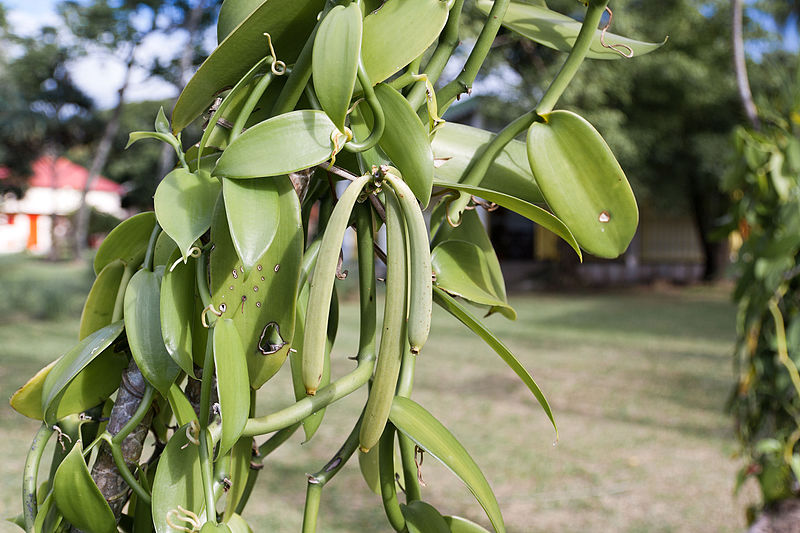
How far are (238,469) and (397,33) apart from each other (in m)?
0.15

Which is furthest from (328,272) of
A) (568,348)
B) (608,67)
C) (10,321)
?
(608,67)

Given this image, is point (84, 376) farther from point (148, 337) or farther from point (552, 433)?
point (552, 433)

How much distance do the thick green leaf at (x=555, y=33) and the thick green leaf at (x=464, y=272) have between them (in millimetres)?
82

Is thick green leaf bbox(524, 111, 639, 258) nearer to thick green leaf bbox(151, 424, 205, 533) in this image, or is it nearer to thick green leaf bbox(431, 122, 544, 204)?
thick green leaf bbox(431, 122, 544, 204)

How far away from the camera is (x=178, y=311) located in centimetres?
21

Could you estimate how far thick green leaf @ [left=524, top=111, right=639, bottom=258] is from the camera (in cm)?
22

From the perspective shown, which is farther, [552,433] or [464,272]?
[552,433]

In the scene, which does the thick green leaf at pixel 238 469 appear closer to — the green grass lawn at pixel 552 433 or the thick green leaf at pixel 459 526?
the thick green leaf at pixel 459 526

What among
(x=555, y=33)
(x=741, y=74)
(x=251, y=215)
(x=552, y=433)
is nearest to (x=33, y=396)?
(x=251, y=215)

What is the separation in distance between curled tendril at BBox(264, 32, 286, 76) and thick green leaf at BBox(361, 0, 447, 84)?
2cm

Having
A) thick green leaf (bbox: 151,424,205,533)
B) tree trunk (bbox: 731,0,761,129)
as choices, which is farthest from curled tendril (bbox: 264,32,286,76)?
tree trunk (bbox: 731,0,761,129)

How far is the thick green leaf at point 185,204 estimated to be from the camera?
195mm

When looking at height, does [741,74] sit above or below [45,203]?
above

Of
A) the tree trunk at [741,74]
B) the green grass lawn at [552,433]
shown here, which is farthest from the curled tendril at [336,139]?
the green grass lawn at [552,433]
